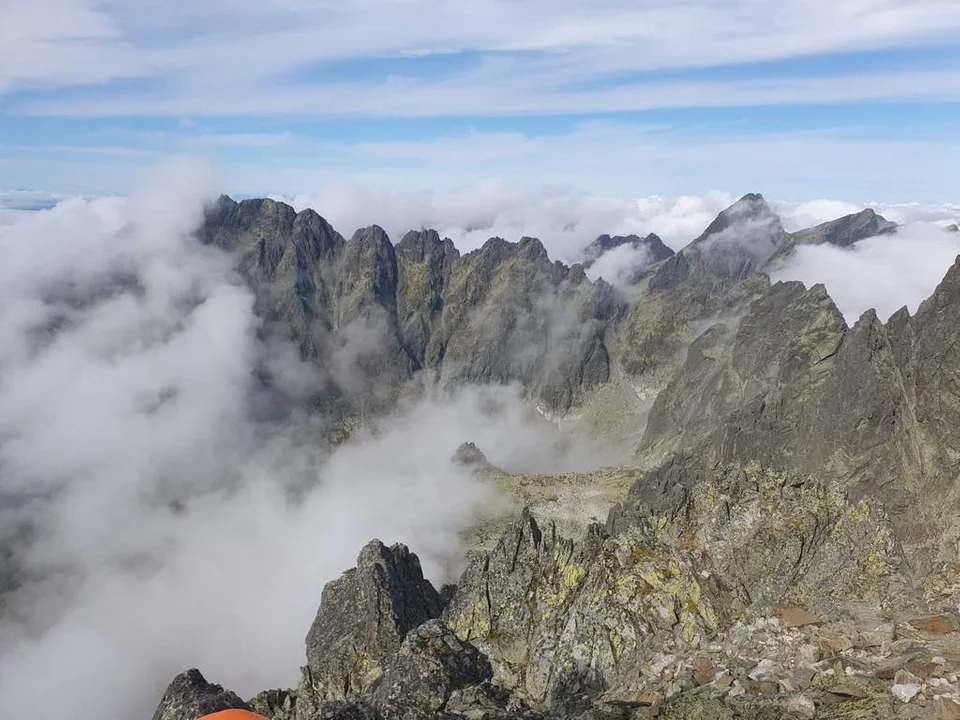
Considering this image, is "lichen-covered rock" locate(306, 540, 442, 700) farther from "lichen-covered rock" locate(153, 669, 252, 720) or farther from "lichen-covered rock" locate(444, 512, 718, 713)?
"lichen-covered rock" locate(153, 669, 252, 720)

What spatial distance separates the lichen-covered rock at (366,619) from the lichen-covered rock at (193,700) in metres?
7.84

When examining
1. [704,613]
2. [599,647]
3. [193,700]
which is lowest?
[193,700]

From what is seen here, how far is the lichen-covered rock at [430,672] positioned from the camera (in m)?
42.8

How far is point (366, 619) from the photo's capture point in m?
67.4

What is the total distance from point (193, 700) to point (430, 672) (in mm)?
24142

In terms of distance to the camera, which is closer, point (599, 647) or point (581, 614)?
point (599, 647)

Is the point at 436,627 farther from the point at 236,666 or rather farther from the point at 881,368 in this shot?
the point at 236,666

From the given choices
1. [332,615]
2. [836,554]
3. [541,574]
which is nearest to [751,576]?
[836,554]

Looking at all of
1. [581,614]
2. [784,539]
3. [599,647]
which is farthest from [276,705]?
[784,539]

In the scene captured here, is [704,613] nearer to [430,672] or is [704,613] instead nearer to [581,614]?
[581,614]

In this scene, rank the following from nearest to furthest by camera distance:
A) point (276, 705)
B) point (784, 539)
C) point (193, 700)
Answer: point (193, 700)
point (276, 705)
point (784, 539)

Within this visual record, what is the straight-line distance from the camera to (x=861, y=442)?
3765 inches

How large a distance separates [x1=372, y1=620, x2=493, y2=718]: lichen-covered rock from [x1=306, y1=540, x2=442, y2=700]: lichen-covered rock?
9865mm

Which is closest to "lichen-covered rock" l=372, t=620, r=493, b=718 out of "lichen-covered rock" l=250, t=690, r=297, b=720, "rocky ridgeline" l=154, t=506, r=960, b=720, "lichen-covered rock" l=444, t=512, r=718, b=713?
"rocky ridgeline" l=154, t=506, r=960, b=720
